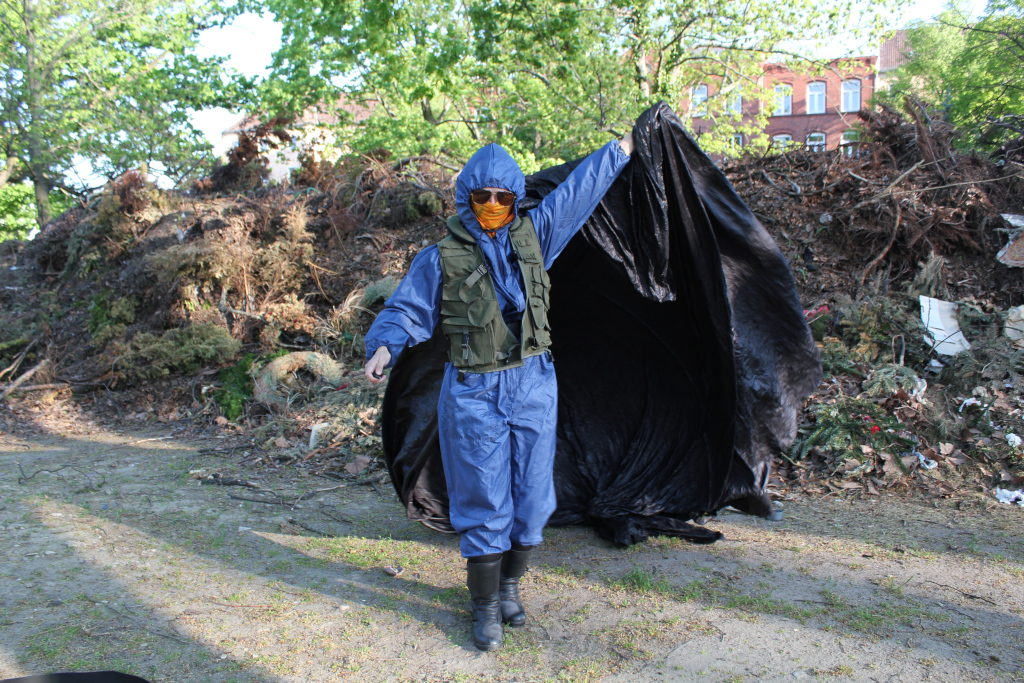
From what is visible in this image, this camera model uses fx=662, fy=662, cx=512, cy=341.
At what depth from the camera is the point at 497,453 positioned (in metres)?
2.92

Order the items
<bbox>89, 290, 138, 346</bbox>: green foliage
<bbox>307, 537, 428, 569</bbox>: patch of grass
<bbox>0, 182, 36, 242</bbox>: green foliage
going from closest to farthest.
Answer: <bbox>307, 537, 428, 569</bbox>: patch of grass < <bbox>89, 290, 138, 346</bbox>: green foliage < <bbox>0, 182, 36, 242</bbox>: green foliage

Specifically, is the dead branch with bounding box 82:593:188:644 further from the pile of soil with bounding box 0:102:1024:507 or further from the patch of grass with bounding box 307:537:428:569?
the pile of soil with bounding box 0:102:1024:507

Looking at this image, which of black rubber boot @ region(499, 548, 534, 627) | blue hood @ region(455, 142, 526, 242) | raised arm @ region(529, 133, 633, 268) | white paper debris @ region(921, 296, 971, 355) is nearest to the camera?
blue hood @ region(455, 142, 526, 242)

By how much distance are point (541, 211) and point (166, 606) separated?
266 centimetres

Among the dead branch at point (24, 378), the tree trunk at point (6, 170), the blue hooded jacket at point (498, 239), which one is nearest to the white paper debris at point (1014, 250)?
the blue hooded jacket at point (498, 239)

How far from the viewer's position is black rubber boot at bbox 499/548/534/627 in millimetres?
3109

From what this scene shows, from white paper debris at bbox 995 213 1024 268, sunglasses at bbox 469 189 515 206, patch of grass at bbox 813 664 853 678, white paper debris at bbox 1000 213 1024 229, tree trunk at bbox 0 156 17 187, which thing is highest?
tree trunk at bbox 0 156 17 187

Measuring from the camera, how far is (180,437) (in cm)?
720

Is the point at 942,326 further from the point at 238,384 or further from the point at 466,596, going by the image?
the point at 238,384

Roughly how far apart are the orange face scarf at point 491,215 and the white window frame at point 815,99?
39.6 m

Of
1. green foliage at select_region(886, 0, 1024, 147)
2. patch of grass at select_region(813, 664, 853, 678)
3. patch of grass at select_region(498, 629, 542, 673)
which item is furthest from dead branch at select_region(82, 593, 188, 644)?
green foliage at select_region(886, 0, 1024, 147)

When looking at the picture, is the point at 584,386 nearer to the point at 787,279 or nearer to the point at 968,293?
the point at 787,279

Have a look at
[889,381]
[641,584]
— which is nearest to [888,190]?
[889,381]

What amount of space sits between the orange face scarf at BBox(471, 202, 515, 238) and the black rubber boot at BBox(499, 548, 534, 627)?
152 centimetres
